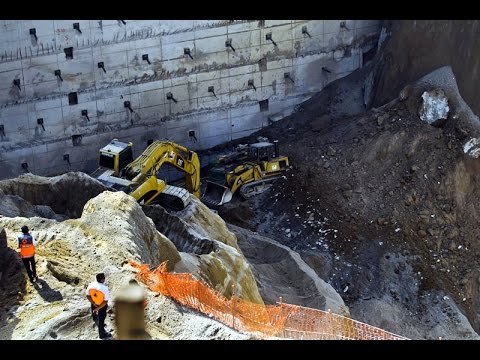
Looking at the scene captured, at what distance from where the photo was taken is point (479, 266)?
23.8 m

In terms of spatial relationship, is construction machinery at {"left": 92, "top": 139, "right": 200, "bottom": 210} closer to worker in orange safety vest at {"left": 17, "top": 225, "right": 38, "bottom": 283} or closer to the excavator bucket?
the excavator bucket

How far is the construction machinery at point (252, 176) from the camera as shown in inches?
1036

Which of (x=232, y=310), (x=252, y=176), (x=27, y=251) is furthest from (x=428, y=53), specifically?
(x=27, y=251)

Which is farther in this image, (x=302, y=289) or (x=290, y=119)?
(x=290, y=119)

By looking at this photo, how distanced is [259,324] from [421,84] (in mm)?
16137

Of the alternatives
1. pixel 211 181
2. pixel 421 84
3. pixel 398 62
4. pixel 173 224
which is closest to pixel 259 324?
pixel 173 224

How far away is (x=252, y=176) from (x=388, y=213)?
474 centimetres

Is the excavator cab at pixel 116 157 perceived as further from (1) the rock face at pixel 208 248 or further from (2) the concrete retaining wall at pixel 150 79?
(2) the concrete retaining wall at pixel 150 79

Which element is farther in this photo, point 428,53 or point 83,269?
point 428,53

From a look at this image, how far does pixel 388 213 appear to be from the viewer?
25.1 m

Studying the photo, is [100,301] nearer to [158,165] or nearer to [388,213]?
[158,165]

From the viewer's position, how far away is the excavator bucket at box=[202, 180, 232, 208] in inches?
1036
